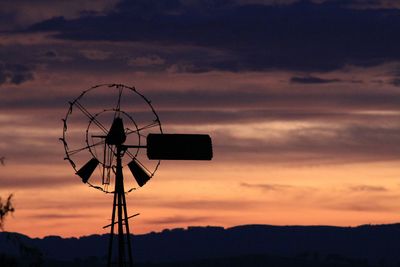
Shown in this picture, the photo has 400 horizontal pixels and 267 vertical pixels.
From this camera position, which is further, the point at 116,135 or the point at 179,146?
the point at 179,146

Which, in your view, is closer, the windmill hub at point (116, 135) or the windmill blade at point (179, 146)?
the windmill hub at point (116, 135)

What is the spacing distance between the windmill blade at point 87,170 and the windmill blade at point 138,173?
1.41 m

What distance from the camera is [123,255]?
4944 centimetres

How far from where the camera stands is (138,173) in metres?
50.8

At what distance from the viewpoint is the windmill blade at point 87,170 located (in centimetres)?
5034

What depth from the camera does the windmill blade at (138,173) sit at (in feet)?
166

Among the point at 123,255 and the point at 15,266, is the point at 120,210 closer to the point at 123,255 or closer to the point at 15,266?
the point at 123,255

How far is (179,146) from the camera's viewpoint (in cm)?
5141

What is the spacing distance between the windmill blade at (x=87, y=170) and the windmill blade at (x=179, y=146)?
2.22 metres

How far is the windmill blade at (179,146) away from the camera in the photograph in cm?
5112

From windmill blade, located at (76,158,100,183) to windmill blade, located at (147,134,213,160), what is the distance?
222cm

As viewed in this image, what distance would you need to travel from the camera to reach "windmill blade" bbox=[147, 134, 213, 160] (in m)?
51.1

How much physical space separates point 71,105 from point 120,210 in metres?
4.61

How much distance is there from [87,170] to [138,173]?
2.07m
